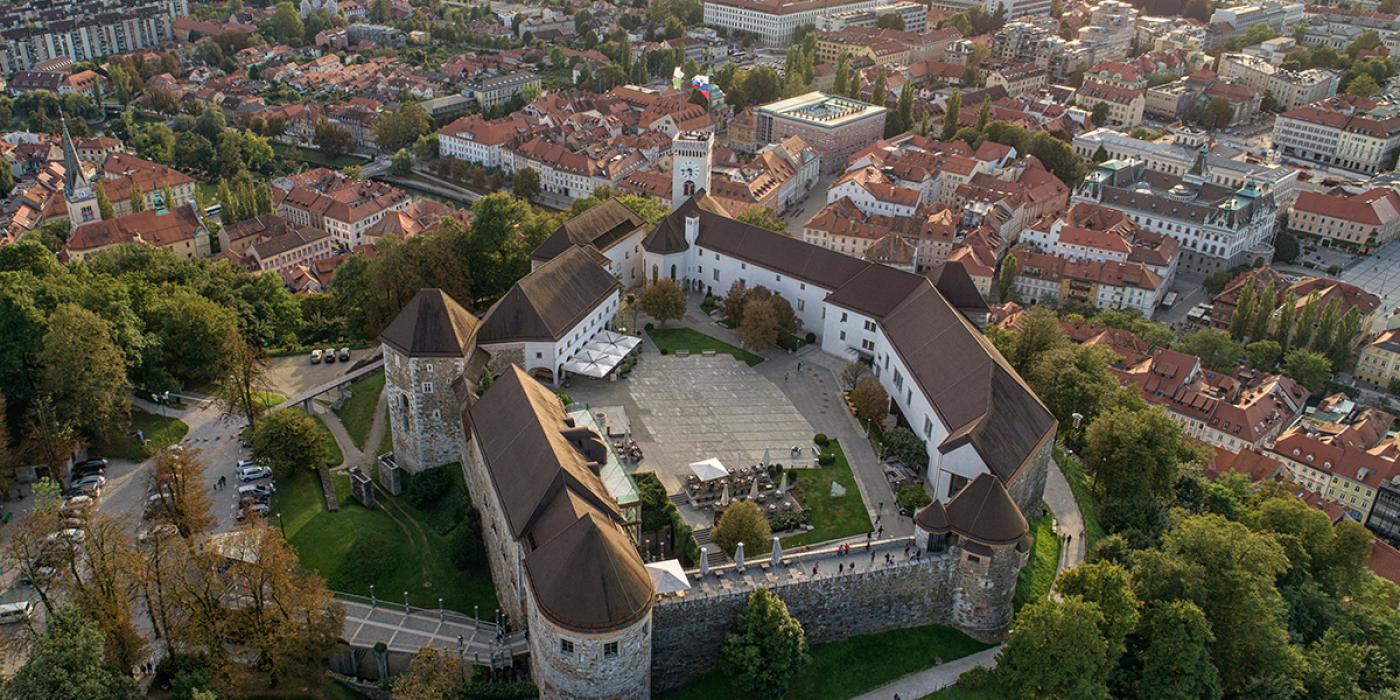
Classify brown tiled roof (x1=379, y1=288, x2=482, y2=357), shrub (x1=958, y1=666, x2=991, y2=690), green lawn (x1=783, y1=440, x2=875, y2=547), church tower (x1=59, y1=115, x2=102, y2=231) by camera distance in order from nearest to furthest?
1. shrub (x1=958, y1=666, x2=991, y2=690)
2. green lawn (x1=783, y1=440, x2=875, y2=547)
3. brown tiled roof (x1=379, y1=288, x2=482, y2=357)
4. church tower (x1=59, y1=115, x2=102, y2=231)

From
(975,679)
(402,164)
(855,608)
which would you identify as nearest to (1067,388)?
(855,608)

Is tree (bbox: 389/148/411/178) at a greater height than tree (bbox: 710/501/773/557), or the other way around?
tree (bbox: 710/501/773/557)

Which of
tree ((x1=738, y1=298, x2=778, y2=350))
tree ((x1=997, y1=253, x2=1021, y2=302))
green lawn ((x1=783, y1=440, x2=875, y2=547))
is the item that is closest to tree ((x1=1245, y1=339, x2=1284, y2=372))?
tree ((x1=997, y1=253, x2=1021, y2=302))

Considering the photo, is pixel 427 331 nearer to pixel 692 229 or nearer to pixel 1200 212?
pixel 692 229

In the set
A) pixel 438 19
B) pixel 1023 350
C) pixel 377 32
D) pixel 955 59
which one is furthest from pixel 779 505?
pixel 438 19

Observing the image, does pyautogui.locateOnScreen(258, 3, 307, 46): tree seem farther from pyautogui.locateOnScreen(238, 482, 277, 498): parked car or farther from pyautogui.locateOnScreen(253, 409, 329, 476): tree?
pyautogui.locateOnScreen(238, 482, 277, 498): parked car
